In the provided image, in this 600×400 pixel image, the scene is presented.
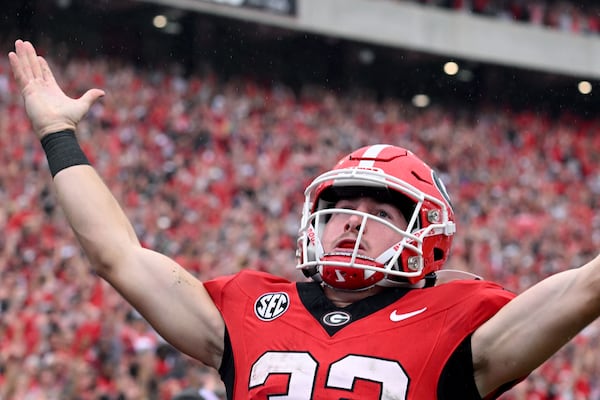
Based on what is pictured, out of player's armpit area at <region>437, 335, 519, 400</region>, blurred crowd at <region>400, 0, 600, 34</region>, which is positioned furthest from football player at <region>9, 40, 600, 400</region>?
blurred crowd at <region>400, 0, 600, 34</region>

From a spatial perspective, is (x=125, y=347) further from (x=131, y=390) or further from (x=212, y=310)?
(x=212, y=310)

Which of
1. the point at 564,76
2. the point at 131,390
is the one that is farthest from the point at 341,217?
the point at 564,76

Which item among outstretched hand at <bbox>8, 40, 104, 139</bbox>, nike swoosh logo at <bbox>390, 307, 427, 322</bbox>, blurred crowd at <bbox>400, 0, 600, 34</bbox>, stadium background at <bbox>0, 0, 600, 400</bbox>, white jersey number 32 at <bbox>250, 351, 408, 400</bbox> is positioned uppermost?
outstretched hand at <bbox>8, 40, 104, 139</bbox>

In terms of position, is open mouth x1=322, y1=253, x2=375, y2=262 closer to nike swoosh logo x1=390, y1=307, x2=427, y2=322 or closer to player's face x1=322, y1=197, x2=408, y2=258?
player's face x1=322, y1=197, x2=408, y2=258

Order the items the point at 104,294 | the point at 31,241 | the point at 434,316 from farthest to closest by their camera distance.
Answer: the point at 31,241 < the point at 104,294 < the point at 434,316

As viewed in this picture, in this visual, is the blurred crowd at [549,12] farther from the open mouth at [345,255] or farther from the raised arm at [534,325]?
the raised arm at [534,325]

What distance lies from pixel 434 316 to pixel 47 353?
5.59 meters

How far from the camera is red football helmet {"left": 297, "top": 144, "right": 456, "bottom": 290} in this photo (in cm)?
250

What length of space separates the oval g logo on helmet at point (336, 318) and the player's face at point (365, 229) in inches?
6.3

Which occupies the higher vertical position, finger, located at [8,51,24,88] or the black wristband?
finger, located at [8,51,24,88]

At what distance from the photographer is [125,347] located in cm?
773

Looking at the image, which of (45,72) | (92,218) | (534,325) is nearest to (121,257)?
(92,218)

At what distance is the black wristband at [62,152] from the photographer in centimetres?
253

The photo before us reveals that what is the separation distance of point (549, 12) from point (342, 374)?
59.2 feet
